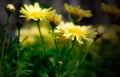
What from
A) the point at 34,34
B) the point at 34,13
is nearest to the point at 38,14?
the point at 34,13

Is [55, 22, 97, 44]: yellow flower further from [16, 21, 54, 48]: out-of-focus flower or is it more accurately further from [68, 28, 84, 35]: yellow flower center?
[16, 21, 54, 48]: out-of-focus flower

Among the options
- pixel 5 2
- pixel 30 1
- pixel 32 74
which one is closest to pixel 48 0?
pixel 30 1

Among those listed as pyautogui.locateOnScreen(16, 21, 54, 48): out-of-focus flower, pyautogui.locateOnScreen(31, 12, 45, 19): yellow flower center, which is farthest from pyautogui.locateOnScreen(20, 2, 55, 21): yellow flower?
pyautogui.locateOnScreen(16, 21, 54, 48): out-of-focus flower

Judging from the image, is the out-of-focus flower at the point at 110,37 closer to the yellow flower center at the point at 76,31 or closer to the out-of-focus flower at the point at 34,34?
the out-of-focus flower at the point at 34,34

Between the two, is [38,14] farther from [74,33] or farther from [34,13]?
[74,33]

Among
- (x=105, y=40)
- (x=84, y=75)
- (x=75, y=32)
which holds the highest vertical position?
(x=75, y=32)

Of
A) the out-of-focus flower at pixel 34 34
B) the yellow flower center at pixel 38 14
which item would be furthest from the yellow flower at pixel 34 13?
the out-of-focus flower at pixel 34 34

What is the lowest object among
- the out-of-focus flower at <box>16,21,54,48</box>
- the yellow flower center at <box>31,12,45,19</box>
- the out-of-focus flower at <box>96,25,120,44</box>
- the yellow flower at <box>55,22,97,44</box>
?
the out-of-focus flower at <box>96,25,120,44</box>

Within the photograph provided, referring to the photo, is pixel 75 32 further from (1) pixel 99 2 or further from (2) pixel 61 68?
(1) pixel 99 2

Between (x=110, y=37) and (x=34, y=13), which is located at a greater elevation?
(x=34, y=13)

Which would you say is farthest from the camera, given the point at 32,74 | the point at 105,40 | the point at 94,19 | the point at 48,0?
the point at 94,19

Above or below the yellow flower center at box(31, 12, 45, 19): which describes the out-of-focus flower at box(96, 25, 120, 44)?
below
